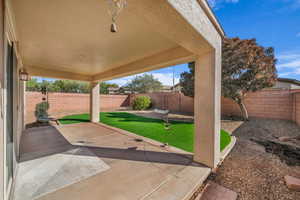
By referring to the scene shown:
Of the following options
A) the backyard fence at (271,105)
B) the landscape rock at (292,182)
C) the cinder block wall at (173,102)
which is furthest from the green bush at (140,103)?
the landscape rock at (292,182)

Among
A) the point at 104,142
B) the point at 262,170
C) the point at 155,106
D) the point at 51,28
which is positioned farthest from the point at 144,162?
the point at 155,106

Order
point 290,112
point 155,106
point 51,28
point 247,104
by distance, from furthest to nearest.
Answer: point 155,106, point 247,104, point 290,112, point 51,28

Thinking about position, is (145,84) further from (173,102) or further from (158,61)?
(158,61)

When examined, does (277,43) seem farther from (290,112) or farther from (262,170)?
(262,170)

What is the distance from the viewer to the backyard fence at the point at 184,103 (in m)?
6.71

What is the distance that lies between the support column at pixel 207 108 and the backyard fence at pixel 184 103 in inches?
275

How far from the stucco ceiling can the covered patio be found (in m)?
0.01

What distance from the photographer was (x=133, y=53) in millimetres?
3525

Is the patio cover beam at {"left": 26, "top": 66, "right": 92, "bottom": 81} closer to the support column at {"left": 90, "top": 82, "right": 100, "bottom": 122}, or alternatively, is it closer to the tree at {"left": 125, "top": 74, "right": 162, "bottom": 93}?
the support column at {"left": 90, "top": 82, "right": 100, "bottom": 122}

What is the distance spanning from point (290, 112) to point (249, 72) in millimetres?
3169

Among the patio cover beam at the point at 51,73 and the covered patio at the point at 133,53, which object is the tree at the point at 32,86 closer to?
the patio cover beam at the point at 51,73

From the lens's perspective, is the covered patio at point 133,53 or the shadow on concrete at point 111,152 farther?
the shadow on concrete at point 111,152

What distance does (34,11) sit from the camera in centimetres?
188

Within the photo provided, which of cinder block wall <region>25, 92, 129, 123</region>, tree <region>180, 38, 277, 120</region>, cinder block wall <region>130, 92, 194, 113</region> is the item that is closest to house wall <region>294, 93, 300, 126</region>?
tree <region>180, 38, 277, 120</region>
